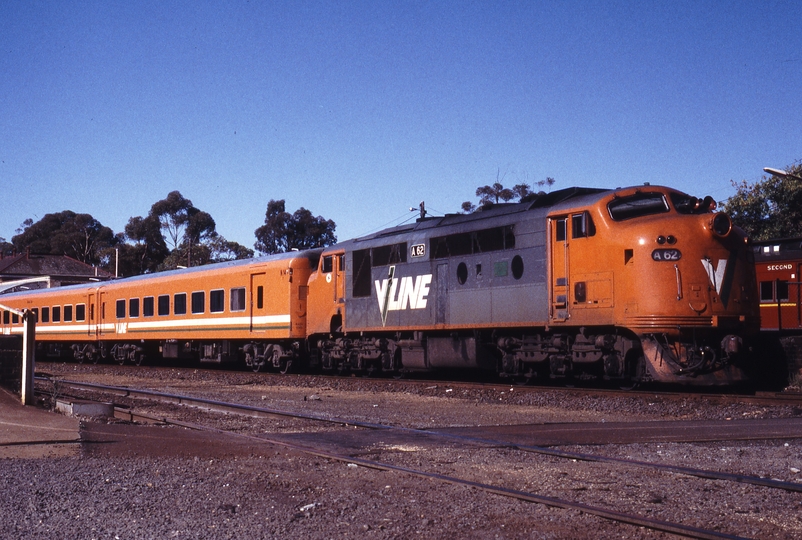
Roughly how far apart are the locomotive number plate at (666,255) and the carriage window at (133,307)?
74.0 ft

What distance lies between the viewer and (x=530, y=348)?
55.5 ft

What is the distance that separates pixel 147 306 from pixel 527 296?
18.8 meters

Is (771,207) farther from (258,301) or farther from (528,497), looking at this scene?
(528,497)

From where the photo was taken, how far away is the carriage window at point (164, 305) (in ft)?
97.5

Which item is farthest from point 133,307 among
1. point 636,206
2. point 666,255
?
point 666,255

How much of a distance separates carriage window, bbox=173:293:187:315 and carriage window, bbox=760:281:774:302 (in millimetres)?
18272

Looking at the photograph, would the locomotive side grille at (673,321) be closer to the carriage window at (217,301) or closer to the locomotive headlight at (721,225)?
the locomotive headlight at (721,225)

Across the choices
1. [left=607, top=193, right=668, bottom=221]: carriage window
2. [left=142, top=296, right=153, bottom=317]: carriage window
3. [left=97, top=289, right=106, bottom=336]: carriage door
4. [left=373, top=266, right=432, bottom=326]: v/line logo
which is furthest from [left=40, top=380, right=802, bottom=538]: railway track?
[left=97, top=289, right=106, bottom=336]: carriage door

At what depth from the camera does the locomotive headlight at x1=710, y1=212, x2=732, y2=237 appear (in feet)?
47.7

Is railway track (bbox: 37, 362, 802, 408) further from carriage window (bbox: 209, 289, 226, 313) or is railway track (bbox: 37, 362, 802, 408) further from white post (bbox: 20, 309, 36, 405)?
carriage window (bbox: 209, 289, 226, 313)

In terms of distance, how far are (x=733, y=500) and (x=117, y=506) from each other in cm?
476

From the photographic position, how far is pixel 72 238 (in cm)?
10144

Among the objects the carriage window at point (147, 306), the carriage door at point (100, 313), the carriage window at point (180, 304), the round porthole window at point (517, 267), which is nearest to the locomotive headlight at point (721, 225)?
the round porthole window at point (517, 267)

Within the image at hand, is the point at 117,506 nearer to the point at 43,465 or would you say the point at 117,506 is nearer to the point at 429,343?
the point at 43,465
